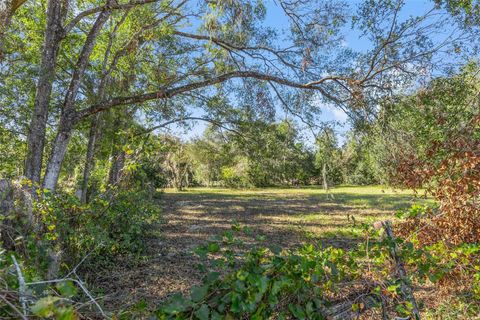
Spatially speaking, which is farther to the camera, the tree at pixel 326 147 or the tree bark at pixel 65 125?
the tree at pixel 326 147

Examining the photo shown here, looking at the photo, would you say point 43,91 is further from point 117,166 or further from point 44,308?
point 44,308

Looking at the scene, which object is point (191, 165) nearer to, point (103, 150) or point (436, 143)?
point (103, 150)

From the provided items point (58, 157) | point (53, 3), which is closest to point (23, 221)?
point (58, 157)

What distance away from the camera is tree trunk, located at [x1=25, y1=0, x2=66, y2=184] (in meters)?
5.19

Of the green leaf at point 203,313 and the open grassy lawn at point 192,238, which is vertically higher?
the green leaf at point 203,313

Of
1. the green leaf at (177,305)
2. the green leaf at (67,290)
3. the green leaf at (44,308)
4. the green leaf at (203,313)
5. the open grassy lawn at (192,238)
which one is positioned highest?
the green leaf at (44,308)

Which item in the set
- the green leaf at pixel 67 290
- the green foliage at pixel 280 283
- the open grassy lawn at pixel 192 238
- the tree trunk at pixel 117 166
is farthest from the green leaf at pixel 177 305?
the tree trunk at pixel 117 166

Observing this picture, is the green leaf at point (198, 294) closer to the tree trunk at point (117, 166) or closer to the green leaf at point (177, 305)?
the green leaf at point (177, 305)

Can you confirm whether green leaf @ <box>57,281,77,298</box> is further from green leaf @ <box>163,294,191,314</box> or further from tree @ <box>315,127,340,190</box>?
tree @ <box>315,127,340,190</box>

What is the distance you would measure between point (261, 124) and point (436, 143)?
4252 millimetres

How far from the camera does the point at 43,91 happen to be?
528cm

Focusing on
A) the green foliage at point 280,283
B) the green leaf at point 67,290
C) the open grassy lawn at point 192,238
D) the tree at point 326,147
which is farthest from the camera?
the tree at point 326,147

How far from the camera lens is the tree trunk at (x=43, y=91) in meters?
5.19

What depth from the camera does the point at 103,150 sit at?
8.96 metres
